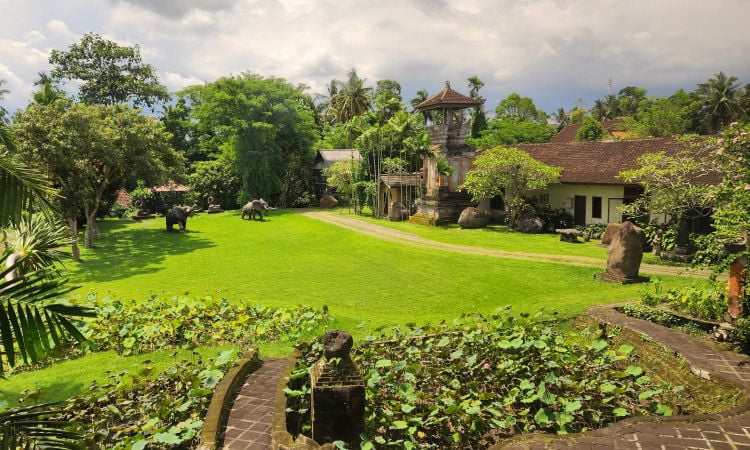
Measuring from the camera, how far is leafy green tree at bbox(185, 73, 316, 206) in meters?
38.6

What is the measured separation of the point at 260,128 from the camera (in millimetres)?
38406

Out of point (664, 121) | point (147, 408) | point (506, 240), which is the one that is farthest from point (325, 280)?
point (664, 121)

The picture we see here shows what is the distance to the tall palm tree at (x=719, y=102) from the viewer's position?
1838 inches

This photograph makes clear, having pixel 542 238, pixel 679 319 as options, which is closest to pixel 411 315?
pixel 679 319

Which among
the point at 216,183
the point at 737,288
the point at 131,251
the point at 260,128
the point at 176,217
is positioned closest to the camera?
the point at 737,288

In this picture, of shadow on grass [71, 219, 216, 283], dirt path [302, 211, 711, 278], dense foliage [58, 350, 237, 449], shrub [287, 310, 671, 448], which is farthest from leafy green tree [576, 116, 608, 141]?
dense foliage [58, 350, 237, 449]

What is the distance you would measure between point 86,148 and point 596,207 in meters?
24.7

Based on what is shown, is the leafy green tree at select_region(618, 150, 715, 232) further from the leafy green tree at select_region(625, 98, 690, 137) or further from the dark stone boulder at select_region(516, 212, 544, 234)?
the leafy green tree at select_region(625, 98, 690, 137)

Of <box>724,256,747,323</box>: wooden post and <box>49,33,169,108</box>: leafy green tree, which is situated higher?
<box>49,33,169,108</box>: leafy green tree

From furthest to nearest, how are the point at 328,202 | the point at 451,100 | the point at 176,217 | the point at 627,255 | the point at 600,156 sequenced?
the point at 328,202
the point at 451,100
the point at 176,217
the point at 600,156
the point at 627,255

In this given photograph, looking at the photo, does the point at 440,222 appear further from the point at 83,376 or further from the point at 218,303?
the point at 83,376

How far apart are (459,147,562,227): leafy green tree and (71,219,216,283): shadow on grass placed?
1453 centimetres

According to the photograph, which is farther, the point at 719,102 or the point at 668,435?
the point at 719,102

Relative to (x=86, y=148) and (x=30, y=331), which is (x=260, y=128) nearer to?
→ (x=86, y=148)
